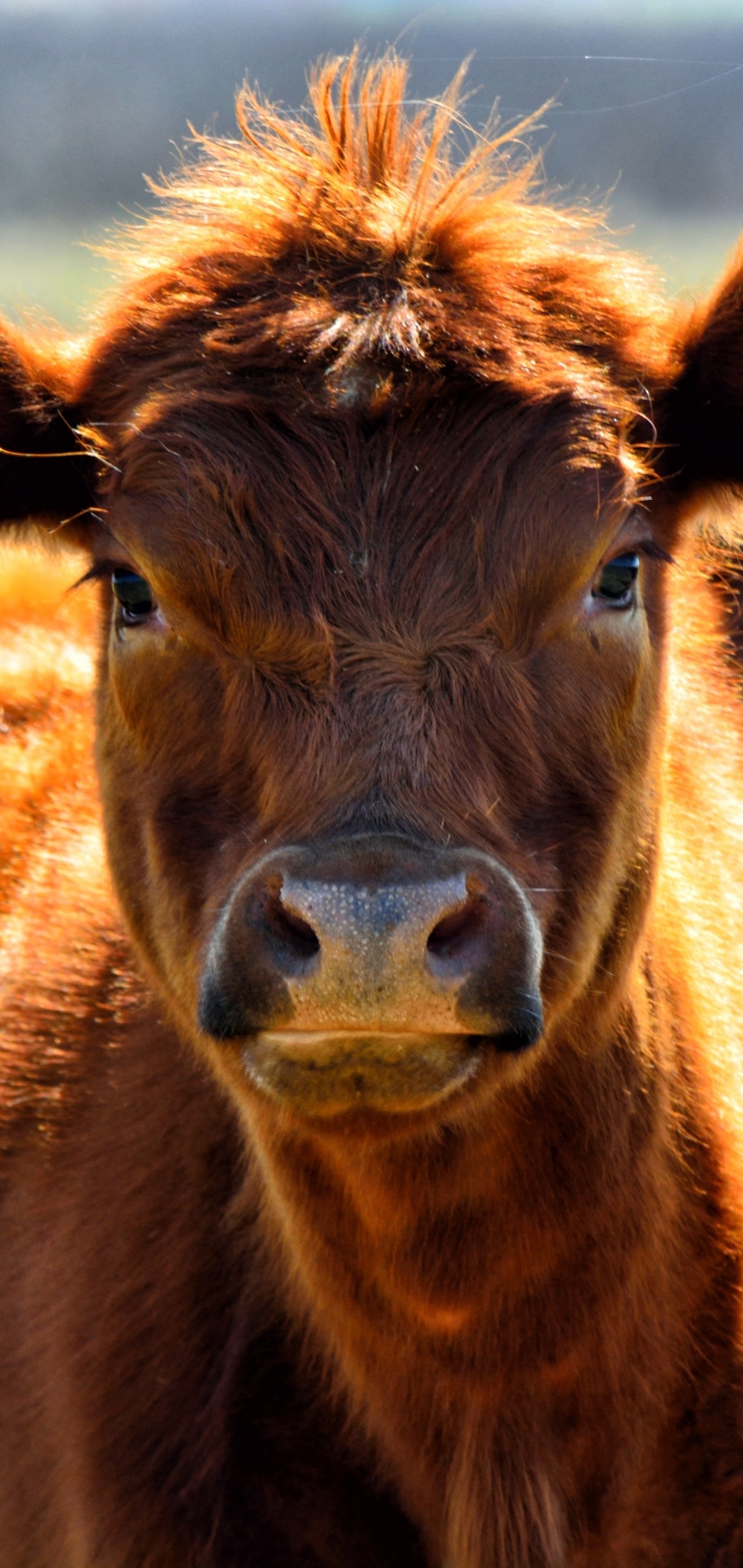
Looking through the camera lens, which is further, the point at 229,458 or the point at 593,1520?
the point at 593,1520

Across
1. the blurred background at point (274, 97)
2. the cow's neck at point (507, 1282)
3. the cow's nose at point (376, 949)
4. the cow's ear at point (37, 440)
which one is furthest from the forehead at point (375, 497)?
the blurred background at point (274, 97)

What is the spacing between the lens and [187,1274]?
3.76m

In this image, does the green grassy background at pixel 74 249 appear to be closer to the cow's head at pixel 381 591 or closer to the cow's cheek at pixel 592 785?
the cow's head at pixel 381 591

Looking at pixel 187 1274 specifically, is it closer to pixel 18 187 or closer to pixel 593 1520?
pixel 593 1520

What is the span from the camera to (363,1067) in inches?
95.7

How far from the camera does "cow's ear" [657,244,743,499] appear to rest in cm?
324

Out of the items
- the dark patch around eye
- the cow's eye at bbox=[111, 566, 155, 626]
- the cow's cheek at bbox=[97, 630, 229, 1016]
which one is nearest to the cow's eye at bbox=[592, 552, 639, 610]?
the dark patch around eye

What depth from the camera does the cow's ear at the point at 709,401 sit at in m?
3.24

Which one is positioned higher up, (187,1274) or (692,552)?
(692,552)

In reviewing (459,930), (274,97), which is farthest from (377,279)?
(274,97)

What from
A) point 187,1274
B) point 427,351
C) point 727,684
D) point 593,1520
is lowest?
point 593,1520

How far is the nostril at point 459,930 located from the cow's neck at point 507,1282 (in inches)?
Answer: 27.8

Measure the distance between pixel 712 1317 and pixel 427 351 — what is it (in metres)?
1.96

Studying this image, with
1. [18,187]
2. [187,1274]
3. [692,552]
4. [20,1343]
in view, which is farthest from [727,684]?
[18,187]
